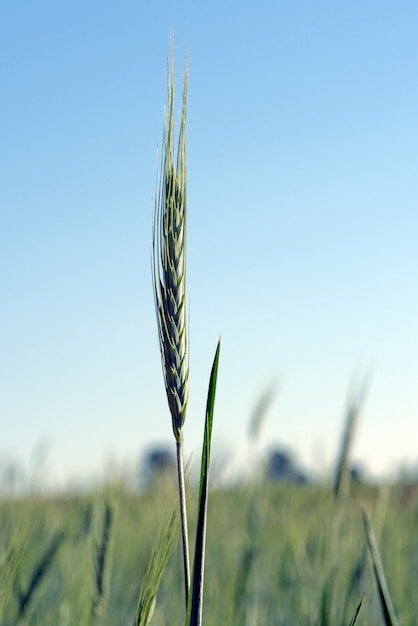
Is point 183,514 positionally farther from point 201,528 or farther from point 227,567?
point 227,567

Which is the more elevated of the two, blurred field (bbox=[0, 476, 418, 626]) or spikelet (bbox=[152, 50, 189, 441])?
spikelet (bbox=[152, 50, 189, 441])

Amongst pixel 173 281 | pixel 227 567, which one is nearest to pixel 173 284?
pixel 173 281

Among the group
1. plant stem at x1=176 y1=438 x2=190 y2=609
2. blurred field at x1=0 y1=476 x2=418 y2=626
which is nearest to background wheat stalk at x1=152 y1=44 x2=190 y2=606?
plant stem at x1=176 y1=438 x2=190 y2=609

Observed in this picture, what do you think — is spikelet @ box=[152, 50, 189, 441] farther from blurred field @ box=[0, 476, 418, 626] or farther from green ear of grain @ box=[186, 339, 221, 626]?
blurred field @ box=[0, 476, 418, 626]

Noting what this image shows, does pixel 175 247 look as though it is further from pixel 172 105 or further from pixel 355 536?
pixel 355 536

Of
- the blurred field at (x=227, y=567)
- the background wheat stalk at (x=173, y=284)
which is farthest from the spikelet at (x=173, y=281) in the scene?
the blurred field at (x=227, y=567)

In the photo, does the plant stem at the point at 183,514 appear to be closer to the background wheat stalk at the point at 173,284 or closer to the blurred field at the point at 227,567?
the background wheat stalk at the point at 173,284
